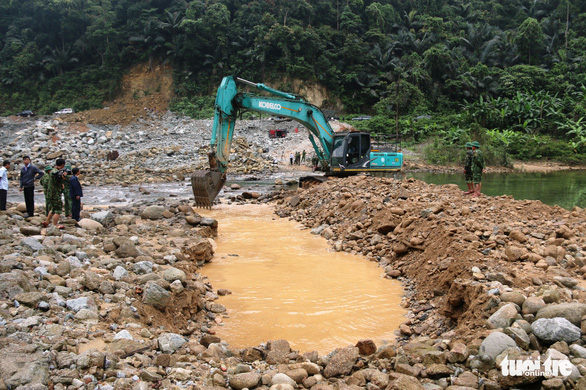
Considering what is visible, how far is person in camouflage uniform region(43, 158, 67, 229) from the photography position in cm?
920

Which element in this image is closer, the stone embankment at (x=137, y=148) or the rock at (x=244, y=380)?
the rock at (x=244, y=380)

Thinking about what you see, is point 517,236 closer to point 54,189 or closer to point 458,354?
point 458,354

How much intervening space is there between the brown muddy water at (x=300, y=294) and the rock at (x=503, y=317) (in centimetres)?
144

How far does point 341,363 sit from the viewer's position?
443 centimetres

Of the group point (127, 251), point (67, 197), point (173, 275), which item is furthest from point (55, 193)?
point (173, 275)

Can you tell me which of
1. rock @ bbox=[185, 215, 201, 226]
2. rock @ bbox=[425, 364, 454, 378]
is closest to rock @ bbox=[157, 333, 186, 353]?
rock @ bbox=[425, 364, 454, 378]

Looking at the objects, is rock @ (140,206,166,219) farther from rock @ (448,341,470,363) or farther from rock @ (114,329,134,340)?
rock @ (448,341,470,363)

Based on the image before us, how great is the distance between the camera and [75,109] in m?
48.8

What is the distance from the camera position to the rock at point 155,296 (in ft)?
17.9

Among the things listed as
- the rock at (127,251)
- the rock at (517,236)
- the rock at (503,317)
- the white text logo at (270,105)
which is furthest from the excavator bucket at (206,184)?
the rock at (503,317)

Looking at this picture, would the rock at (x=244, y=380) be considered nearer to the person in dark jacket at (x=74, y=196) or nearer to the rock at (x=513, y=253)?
the rock at (x=513, y=253)

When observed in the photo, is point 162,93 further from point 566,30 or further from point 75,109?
point 566,30

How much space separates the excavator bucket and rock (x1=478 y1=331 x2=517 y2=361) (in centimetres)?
1089

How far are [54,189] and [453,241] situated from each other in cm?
816
